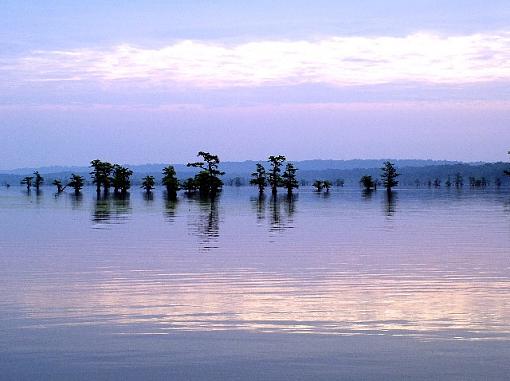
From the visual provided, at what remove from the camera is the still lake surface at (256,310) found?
38.6 ft

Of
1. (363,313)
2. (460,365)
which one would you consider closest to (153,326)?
(363,313)

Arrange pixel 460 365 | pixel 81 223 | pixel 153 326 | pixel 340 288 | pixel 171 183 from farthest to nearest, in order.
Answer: pixel 171 183
pixel 81 223
pixel 340 288
pixel 153 326
pixel 460 365

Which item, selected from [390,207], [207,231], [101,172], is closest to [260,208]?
[390,207]

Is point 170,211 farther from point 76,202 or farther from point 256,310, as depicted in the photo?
point 256,310

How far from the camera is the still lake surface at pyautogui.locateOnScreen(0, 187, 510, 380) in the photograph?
11.8 m

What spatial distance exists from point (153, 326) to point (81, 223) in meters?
33.1

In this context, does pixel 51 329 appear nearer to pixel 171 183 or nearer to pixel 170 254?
pixel 170 254

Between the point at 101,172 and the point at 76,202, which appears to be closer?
the point at 76,202

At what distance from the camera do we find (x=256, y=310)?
53.0ft

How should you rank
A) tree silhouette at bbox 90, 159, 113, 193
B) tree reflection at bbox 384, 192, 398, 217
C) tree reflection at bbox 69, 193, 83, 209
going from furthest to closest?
1. tree silhouette at bbox 90, 159, 113, 193
2. tree reflection at bbox 69, 193, 83, 209
3. tree reflection at bbox 384, 192, 398, 217

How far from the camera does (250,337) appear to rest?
13.5 meters

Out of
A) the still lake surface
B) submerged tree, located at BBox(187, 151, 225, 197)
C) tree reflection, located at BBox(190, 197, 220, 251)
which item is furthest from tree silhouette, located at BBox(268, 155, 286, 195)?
the still lake surface

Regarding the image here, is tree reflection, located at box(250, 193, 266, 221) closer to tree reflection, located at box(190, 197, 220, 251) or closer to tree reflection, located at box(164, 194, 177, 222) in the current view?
tree reflection, located at box(190, 197, 220, 251)

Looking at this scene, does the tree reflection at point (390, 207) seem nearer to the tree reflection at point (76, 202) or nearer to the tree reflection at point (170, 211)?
the tree reflection at point (170, 211)
